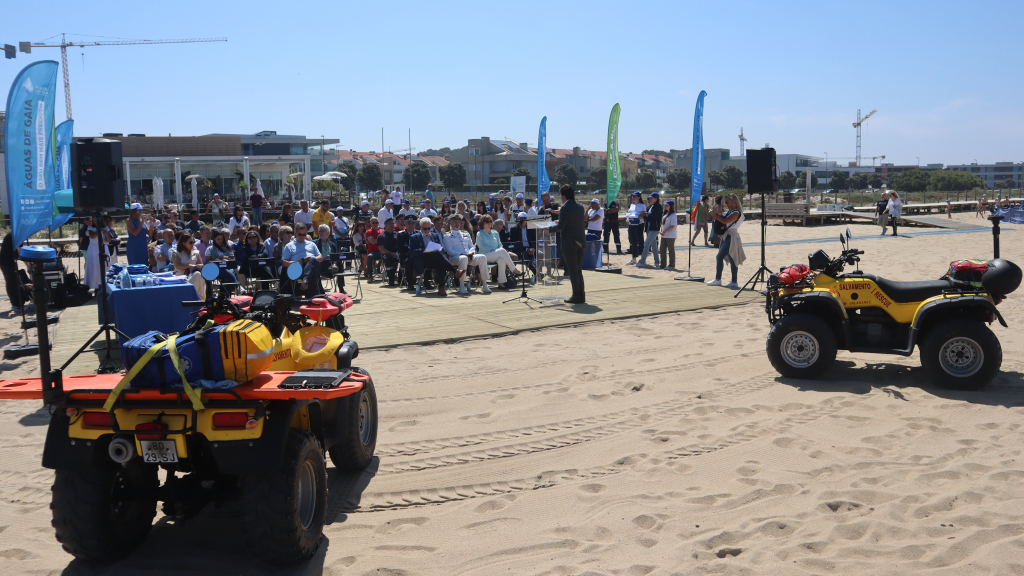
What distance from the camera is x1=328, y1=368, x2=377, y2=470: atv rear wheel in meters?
4.28

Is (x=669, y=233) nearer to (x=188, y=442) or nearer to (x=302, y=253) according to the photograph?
(x=302, y=253)

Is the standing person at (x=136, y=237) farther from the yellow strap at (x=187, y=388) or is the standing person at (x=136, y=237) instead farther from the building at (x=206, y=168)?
the building at (x=206, y=168)

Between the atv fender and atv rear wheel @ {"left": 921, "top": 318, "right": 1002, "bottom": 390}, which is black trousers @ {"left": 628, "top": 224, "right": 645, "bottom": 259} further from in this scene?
atv rear wheel @ {"left": 921, "top": 318, "right": 1002, "bottom": 390}

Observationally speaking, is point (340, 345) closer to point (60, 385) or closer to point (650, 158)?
point (60, 385)

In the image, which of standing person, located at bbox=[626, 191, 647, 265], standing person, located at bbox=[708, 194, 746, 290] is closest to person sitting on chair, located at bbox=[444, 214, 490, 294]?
standing person, located at bbox=[708, 194, 746, 290]

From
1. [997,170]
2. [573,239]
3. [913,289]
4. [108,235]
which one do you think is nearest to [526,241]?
[573,239]

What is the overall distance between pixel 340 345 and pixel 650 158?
402 feet

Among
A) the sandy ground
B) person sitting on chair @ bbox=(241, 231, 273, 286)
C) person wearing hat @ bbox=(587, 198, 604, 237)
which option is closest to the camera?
the sandy ground

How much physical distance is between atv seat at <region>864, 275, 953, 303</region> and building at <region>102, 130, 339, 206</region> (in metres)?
38.0

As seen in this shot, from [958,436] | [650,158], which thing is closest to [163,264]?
[958,436]

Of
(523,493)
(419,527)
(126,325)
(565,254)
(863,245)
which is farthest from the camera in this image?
(863,245)

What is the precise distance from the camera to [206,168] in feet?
155

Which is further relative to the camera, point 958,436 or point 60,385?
point 958,436

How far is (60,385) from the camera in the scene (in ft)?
10.2
